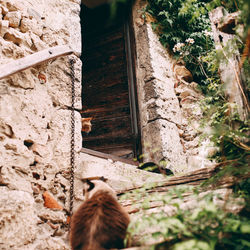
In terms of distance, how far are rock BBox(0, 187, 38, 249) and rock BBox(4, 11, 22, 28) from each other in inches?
51.6

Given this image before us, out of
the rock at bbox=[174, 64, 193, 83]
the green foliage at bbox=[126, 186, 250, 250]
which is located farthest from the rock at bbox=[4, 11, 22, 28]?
the rock at bbox=[174, 64, 193, 83]

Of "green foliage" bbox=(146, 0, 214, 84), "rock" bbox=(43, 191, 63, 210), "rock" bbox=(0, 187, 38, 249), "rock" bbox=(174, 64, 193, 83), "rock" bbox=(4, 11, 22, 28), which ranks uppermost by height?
"green foliage" bbox=(146, 0, 214, 84)

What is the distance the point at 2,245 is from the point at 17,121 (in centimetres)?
84

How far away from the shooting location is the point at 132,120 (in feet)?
12.1

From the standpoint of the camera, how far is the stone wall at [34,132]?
67.9 inches

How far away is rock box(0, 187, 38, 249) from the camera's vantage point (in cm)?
159

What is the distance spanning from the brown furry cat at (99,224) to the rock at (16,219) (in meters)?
0.57

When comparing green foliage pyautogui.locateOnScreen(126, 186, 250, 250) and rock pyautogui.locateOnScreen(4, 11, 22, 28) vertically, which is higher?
rock pyautogui.locateOnScreen(4, 11, 22, 28)

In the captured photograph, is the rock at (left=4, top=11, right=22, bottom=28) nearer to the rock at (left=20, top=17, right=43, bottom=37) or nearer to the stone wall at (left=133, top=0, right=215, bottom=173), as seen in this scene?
the rock at (left=20, top=17, right=43, bottom=37)

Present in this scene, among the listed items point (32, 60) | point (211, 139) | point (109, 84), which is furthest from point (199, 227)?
point (109, 84)

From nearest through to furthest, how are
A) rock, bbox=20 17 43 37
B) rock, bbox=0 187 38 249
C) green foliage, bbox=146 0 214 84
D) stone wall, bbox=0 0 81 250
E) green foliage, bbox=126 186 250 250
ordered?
1. green foliage, bbox=126 186 250 250
2. rock, bbox=0 187 38 249
3. stone wall, bbox=0 0 81 250
4. rock, bbox=20 17 43 37
5. green foliage, bbox=146 0 214 84

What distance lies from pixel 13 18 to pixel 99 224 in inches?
70.2

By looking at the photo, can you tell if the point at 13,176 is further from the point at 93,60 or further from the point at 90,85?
the point at 93,60

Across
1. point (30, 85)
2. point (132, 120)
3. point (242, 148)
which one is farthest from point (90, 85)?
point (242, 148)
